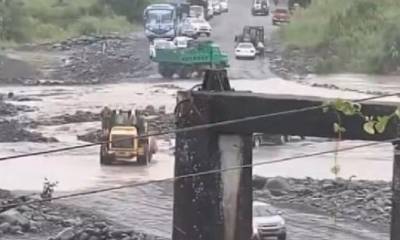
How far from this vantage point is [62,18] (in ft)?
194

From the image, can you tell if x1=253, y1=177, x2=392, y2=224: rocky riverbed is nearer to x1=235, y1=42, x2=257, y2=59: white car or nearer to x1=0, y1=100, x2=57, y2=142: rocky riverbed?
x1=0, y1=100, x2=57, y2=142: rocky riverbed

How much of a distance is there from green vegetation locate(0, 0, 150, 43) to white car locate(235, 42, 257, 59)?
429 inches

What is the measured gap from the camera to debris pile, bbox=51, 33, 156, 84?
44438 millimetres

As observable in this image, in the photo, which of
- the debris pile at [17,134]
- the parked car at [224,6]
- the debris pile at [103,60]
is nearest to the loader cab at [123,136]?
the debris pile at [17,134]

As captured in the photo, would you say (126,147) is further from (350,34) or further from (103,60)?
(350,34)

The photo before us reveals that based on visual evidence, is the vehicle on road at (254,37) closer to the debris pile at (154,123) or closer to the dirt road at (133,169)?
the dirt road at (133,169)

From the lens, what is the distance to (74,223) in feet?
60.8

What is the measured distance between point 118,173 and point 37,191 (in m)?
2.55

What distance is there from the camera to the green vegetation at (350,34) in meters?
48.0

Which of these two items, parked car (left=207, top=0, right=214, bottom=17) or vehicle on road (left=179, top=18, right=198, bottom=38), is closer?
vehicle on road (left=179, top=18, right=198, bottom=38)

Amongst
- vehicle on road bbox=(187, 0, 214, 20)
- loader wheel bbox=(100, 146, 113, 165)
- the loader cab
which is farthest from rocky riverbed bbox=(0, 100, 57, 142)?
vehicle on road bbox=(187, 0, 214, 20)

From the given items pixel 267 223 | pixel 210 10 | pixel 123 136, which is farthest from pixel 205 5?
pixel 267 223

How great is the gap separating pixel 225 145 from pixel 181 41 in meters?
40.8

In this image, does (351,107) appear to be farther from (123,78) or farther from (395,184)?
(123,78)
